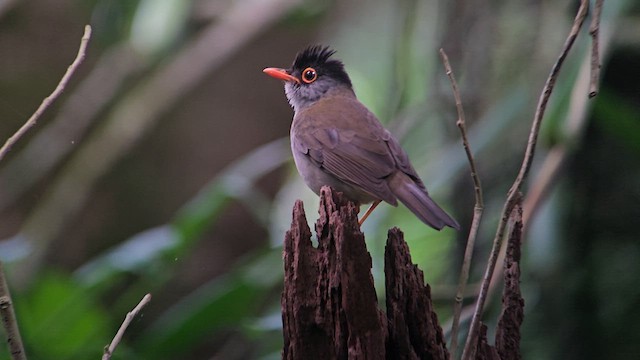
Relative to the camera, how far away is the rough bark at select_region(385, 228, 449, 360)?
2.92 metres

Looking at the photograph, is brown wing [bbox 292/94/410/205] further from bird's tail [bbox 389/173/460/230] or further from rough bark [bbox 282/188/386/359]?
rough bark [bbox 282/188/386/359]

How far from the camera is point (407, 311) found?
2951 millimetres

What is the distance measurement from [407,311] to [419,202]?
3.18 ft

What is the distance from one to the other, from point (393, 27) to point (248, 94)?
196 cm

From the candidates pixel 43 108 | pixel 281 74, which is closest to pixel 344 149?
pixel 281 74

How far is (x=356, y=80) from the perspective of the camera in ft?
23.5

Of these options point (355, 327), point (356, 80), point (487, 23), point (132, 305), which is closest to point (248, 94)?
point (356, 80)

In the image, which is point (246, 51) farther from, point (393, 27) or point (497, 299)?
point (497, 299)

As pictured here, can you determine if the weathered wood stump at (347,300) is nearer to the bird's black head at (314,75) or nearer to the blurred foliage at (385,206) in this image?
the blurred foliage at (385,206)

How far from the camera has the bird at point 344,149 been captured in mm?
4027

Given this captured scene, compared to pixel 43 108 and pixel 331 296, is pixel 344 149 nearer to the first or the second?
pixel 331 296

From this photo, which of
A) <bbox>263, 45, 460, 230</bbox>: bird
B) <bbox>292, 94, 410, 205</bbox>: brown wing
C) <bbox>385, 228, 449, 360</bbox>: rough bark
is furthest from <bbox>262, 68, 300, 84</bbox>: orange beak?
<bbox>385, 228, 449, 360</bbox>: rough bark

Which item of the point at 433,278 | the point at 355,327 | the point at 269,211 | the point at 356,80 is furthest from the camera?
the point at 356,80

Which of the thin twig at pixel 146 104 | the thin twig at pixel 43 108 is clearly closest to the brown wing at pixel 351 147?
the thin twig at pixel 43 108
